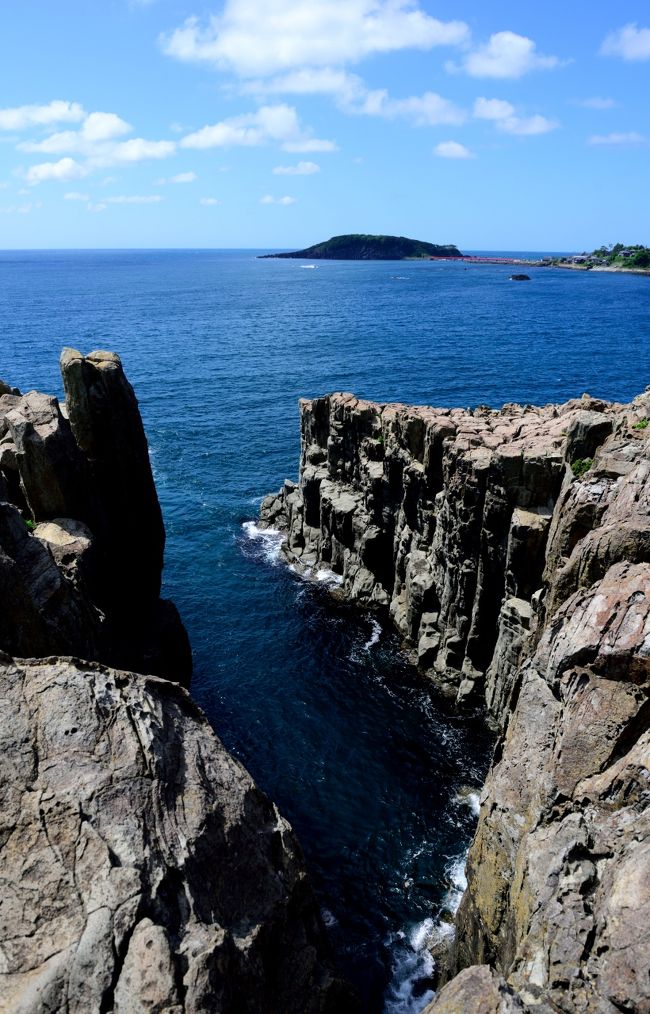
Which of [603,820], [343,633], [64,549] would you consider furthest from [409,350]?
[603,820]

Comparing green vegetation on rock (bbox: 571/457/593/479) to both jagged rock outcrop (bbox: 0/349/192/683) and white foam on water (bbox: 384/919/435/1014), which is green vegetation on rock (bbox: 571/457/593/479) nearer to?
white foam on water (bbox: 384/919/435/1014)

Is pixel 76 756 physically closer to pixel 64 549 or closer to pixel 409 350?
pixel 64 549

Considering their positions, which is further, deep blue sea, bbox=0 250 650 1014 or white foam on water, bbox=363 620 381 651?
white foam on water, bbox=363 620 381 651

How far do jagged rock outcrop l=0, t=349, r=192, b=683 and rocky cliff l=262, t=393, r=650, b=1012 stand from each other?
15255 millimetres

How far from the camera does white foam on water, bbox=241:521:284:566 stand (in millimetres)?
58719

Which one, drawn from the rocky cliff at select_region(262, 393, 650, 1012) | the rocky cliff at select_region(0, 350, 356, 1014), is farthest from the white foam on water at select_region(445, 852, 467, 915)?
the rocky cliff at select_region(0, 350, 356, 1014)

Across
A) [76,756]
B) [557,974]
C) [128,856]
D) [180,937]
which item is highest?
[76,756]

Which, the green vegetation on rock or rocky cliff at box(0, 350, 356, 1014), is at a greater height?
the green vegetation on rock

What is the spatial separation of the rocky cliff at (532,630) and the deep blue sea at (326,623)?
3.55m

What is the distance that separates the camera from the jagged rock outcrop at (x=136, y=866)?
12617mm

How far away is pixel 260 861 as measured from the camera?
16188mm

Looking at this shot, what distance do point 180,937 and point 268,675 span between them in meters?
29.7

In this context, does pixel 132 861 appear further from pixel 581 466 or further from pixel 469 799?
pixel 581 466

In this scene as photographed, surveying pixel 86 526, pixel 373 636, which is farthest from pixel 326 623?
pixel 86 526
